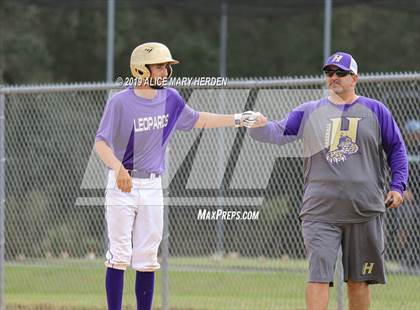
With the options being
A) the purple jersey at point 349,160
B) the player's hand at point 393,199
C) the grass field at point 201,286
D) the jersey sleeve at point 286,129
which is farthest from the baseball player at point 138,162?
the grass field at point 201,286

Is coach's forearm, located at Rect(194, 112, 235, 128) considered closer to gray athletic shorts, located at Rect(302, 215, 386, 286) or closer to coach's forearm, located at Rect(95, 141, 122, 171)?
coach's forearm, located at Rect(95, 141, 122, 171)

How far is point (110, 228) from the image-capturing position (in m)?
7.44

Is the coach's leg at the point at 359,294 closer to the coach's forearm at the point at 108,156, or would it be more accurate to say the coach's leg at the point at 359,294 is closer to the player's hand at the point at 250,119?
the player's hand at the point at 250,119

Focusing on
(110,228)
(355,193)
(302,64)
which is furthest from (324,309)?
(302,64)

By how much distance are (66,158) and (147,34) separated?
50.3 feet

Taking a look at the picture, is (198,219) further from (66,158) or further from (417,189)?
(417,189)

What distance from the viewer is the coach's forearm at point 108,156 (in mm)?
7238

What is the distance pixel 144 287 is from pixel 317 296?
147 cm

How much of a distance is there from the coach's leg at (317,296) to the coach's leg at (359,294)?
1.02ft

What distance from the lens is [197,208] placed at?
404 inches

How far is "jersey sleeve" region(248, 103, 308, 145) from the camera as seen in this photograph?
7.15 metres

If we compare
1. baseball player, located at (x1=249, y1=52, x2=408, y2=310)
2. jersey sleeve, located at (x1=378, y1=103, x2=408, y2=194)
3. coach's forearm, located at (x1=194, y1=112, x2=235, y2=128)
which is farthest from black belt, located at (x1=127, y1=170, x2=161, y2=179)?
jersey sleeve, located at (x1=378, y1=103, x2=408, y2=194)

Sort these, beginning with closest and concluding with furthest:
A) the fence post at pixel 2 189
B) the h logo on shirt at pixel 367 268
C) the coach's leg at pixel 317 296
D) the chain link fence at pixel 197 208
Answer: the coach's leg at pixel 317 296, the h logo on shirt at pixel 367 268, the chain link fence at pixel 197 208, the fence post at pixel 2 189

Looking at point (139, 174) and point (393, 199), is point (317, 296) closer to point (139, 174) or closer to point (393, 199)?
point (393, 199)
